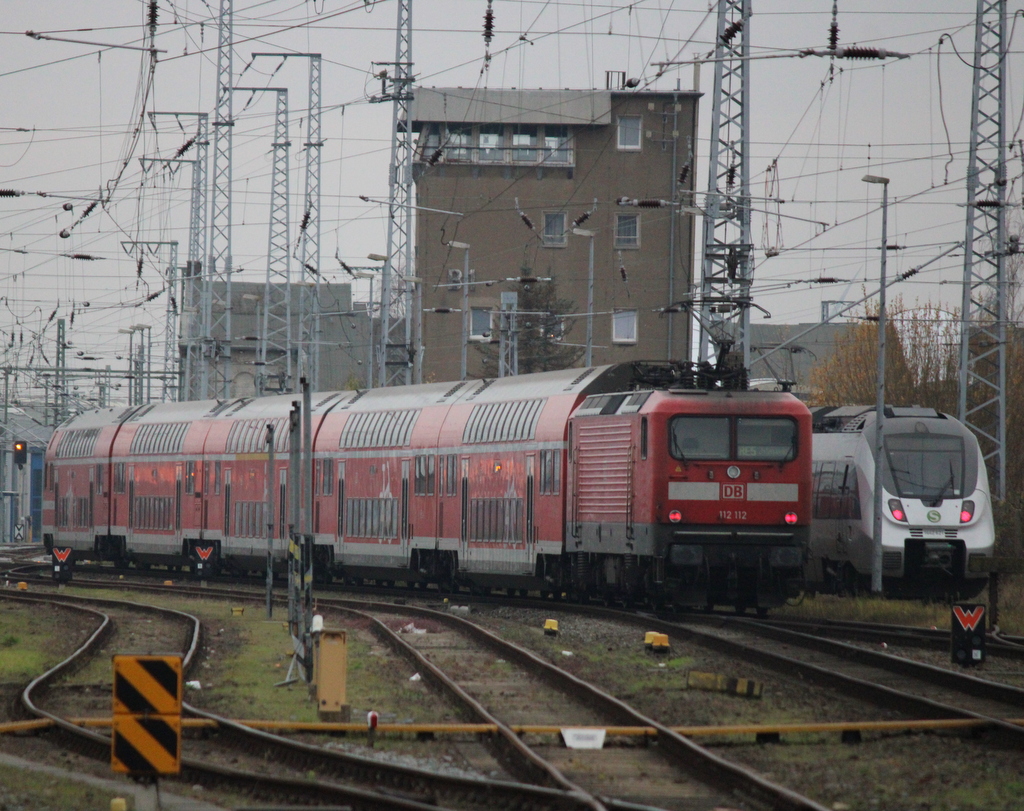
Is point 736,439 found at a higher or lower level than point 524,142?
lower

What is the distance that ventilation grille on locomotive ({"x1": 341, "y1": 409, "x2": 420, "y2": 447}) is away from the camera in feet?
109

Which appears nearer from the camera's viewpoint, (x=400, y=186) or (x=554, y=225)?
(x=400, y=186)

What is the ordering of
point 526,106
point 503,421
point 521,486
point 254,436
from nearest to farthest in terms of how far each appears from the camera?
point 521,486
point 503,421
point 254,436
point 526,106

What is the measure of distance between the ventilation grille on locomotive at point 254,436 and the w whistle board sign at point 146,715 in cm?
2676

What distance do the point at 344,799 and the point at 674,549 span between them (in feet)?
45.9

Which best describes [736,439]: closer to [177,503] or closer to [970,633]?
[970,633]

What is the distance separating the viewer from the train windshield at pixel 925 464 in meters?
29.1

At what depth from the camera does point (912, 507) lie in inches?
1147

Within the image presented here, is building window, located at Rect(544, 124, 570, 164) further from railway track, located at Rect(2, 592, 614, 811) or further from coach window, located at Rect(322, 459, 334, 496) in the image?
railway track, located at Rect(2, 592, 614, 811)

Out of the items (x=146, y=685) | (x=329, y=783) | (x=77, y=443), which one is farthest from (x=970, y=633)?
(x=77, y=443)

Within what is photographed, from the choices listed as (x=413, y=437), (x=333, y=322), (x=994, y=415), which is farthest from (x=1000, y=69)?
(x=333, y=322)

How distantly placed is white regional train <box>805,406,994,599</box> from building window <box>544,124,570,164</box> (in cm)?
4941

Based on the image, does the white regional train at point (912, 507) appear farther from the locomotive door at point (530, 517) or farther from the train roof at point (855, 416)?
the locomotive door at point (530, 517)

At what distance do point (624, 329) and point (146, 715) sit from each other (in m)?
71.2
